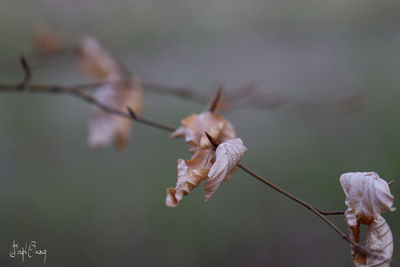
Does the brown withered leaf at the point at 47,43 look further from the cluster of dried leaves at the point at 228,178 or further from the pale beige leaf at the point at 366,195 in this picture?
the pale beige leaf at the point at 366,195

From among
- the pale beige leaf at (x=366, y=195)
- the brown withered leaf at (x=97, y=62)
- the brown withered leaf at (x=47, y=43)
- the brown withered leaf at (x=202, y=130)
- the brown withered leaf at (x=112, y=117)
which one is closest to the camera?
the pale beige leaf at (x=366, y=195)

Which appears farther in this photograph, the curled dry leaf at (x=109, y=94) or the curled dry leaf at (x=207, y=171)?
the curled dry leaf at (x=109, y=94)

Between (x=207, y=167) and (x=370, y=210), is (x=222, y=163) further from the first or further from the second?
(x=370, y=210)

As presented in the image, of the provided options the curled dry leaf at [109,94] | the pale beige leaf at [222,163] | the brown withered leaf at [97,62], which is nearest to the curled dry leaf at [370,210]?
the pale beige leaf at [222,163]

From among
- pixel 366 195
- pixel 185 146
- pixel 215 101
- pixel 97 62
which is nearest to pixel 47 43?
pixel 97 62

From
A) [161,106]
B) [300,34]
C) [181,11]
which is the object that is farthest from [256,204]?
[181,11]

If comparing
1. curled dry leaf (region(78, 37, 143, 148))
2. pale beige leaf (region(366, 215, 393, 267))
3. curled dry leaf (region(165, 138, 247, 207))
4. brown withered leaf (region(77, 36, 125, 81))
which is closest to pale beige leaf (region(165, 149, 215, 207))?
curled dry leaf (region(165, 138, 247, 207))

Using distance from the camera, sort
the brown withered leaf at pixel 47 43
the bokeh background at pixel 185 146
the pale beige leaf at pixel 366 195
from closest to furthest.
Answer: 1. the pale beige leaf at pixel 366 195
2. the brown withered leaf at pixel 47 43
3. the bokeh background at pixel 185 146
